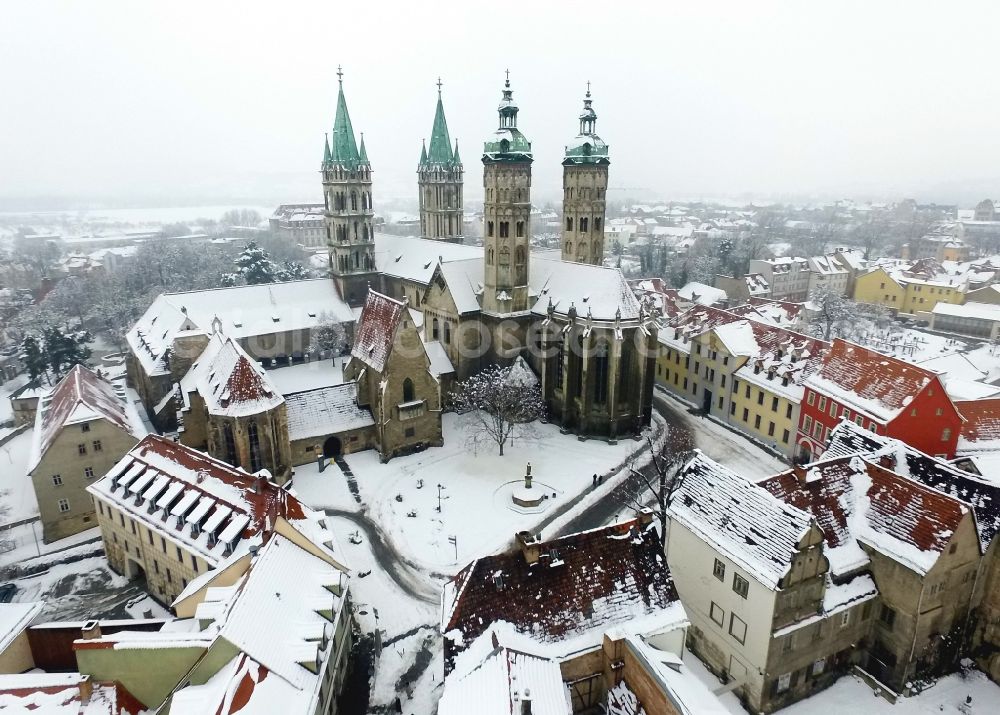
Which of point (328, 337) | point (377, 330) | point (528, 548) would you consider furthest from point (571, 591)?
point (328, 337)

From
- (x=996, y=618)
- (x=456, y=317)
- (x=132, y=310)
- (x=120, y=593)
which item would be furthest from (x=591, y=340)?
(x=132, y=310)

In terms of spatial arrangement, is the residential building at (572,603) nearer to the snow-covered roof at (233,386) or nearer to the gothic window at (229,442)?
the snow-covered roof at (233,386)

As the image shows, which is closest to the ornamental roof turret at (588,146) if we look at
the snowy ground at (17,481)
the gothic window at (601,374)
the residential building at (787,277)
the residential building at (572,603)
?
the gothic window at (601,374)

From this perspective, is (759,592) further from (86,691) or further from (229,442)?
(229,442)

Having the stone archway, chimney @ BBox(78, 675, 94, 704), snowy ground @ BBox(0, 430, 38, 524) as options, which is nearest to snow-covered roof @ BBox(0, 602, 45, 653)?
chimney @ BBox(78, 675, 94, 704)

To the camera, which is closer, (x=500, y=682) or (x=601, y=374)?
(x=500, y=682)

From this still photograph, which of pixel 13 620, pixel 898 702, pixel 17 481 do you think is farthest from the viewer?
pixel 17 481

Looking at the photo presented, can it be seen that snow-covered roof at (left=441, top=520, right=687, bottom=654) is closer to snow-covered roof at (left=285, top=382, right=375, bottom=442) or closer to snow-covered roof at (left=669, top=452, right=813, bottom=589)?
snow-covered roof at (left=669, top=452, right=813, bottom=589)

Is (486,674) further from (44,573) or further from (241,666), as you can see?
(44,573)
